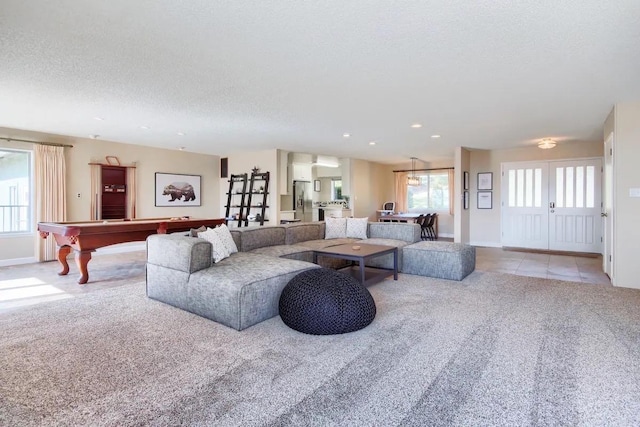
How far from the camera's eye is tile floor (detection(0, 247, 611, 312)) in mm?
4117

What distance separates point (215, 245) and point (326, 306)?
162 centimetres

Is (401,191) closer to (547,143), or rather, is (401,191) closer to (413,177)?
(413,177)

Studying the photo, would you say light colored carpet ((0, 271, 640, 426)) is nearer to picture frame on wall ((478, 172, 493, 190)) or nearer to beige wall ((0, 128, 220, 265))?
beige wall ((0, 128, 220, 265))

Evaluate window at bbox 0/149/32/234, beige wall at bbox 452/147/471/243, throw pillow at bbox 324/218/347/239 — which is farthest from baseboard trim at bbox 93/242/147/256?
beige wall at bbox 452/147/471/243

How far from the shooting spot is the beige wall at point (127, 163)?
6191mm

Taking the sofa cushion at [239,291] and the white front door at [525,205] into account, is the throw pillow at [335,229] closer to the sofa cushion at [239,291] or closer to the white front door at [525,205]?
the sofa cushion at [239,291]

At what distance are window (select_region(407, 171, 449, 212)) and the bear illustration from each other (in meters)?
6.85

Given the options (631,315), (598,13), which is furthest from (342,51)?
(631,315)

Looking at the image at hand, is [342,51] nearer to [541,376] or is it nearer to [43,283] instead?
[541,376]

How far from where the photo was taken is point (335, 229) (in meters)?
5.98

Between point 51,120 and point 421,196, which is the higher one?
point 51,120

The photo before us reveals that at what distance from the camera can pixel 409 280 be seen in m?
4.65

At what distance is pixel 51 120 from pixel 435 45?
228 inches

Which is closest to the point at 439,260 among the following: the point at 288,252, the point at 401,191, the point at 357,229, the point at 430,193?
the point at 357,229
